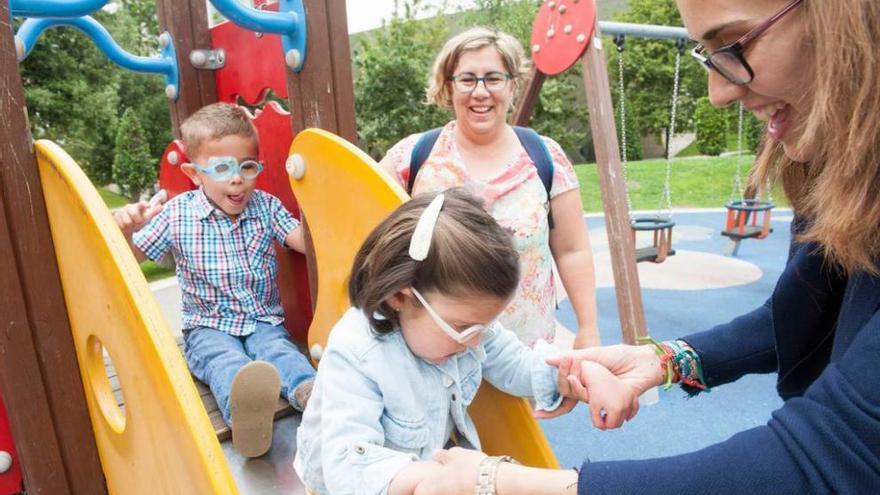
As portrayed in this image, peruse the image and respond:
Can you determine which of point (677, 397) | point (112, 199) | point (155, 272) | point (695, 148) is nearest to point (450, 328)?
point (677, 397)

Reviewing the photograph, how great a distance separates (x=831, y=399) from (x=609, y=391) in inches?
22.3

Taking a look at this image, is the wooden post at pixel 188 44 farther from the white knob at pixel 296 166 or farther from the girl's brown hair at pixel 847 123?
the girl's brown hair at pixel 847 123

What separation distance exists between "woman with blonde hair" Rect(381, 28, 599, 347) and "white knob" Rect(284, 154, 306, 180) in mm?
333

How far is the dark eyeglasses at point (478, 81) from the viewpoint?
195 cm

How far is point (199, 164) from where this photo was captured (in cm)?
202

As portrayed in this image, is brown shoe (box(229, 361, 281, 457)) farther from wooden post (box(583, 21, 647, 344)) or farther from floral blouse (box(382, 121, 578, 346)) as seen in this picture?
wooden post (box(583, 21, 647, 344))

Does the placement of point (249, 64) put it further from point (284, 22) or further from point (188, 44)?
point (284, 22)

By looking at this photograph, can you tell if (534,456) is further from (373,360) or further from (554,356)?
(373,360)

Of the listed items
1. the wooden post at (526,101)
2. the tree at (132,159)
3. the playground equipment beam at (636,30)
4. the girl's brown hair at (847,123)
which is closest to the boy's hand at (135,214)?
the girl's brown hair at (847,123)

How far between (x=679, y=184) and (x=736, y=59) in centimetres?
1158

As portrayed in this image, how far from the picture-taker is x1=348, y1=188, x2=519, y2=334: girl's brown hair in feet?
3.45

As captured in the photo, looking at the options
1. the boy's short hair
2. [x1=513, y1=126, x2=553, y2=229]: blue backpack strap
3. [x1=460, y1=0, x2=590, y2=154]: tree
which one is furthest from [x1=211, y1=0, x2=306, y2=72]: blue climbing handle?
[x1=460, y1=0, x2=590, y2=154]: tree

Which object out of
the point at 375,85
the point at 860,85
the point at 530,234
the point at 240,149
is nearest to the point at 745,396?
the point at 530,234

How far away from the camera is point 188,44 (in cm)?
251
